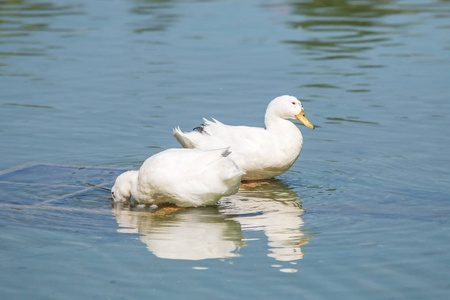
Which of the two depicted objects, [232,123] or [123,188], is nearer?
[123,188]

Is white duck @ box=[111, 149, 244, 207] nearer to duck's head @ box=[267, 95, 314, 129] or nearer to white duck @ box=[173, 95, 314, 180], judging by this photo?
white duck @ box=[173, 95, 314, 180]

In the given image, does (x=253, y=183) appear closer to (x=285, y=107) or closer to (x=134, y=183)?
(x=285, y=107)

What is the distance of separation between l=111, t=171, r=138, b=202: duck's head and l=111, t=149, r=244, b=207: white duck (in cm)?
17

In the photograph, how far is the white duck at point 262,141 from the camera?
8672 mm

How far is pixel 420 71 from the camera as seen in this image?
1375 centimetres

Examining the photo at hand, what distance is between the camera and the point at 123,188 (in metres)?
7.74

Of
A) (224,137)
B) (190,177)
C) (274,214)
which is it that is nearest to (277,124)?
(224,137)

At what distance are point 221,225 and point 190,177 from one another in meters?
0.59

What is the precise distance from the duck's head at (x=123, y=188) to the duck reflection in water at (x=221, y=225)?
3.4 inches

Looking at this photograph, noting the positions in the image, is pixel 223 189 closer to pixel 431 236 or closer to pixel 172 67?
pixel 431 236

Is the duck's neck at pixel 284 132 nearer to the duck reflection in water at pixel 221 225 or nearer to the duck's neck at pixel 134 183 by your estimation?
the duck reflection in water at pixel 221 225

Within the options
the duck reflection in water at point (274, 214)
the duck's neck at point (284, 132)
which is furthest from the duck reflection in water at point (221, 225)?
the duck's neck at point (284, 132)

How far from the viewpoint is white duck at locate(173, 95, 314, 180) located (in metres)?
8.67

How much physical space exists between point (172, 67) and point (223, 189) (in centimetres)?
759
